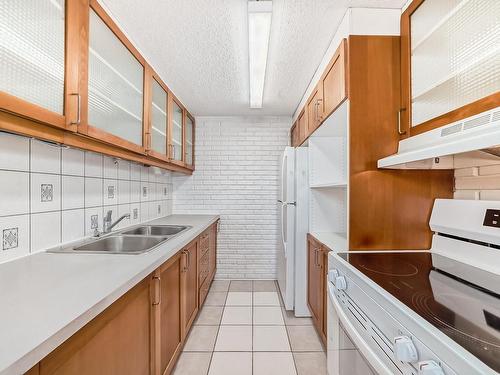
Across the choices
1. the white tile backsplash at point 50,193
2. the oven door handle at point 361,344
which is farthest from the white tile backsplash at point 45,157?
the oven door handle at point 361,344

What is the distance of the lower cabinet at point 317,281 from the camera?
194cm

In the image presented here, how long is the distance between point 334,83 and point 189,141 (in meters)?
2.17

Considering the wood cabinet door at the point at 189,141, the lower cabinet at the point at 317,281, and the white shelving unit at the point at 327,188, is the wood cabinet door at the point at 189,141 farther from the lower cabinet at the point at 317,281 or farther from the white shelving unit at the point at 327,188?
the lower cabinet at the point at 317,281

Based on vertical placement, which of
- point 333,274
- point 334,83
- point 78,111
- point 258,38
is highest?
point 258,38

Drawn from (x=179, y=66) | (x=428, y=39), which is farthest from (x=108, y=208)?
(x=428, y=39)

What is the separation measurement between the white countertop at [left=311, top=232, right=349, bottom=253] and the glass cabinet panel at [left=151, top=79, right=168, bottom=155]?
1541mm

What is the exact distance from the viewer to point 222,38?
6.11 ft

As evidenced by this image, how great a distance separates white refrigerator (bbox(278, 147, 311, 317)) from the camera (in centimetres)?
261

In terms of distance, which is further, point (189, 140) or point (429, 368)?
point (189, 140)

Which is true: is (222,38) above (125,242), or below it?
above

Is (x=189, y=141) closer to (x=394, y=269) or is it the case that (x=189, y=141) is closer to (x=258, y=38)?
(x=258, y=38)

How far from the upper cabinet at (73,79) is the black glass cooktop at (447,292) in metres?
1.44

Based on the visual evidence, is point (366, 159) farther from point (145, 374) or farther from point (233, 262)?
point (233, 262)

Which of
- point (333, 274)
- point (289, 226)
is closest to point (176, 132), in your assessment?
point (289, 226)
